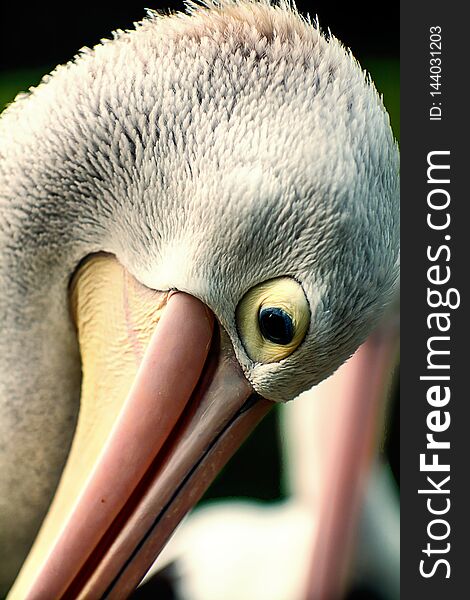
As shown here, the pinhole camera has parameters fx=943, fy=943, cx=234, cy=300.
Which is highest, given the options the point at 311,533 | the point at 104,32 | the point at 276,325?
the point at 104,32

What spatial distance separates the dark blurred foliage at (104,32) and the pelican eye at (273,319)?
40 centimetres

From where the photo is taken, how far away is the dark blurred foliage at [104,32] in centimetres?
150

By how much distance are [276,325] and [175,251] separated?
0.13m

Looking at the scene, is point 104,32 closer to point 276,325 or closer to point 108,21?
point 108,21

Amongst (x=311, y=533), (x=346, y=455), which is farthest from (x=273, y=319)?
(x=311, y=533)

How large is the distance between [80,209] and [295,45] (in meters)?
0.29

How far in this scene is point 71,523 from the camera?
3.29 feet

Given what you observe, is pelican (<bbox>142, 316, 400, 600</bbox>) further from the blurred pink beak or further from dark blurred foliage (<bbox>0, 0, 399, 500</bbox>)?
dark blurred foliage (<bbox>0, 0, 399, 500</bbox>)

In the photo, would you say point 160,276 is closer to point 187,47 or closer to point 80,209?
point 80,209

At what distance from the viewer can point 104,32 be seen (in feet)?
5.18

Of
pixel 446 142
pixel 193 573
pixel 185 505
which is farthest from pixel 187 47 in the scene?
pixel 193 573

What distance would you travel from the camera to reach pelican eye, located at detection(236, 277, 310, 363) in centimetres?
91

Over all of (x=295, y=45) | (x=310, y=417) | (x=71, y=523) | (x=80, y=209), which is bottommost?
(x=71, y=523)

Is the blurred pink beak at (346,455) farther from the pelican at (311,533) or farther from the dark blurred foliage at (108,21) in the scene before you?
the dark blurred foliage at (108,21)
